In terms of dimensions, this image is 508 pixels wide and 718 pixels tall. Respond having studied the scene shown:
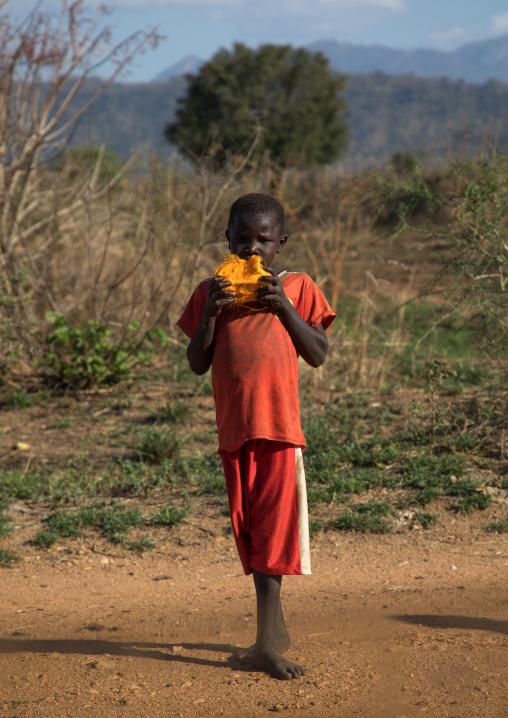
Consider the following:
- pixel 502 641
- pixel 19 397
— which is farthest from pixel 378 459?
pixel 19 397

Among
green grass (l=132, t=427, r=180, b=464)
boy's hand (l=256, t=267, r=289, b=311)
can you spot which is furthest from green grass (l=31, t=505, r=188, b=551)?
boy's hand (l=256, t=267, r=289, b=311)

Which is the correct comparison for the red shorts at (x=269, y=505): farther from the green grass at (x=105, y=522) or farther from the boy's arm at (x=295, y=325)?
the green grass at (x=105, y=522)

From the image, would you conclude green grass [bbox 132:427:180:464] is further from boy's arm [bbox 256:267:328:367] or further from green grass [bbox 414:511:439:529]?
boy's arm [bbox 256:267:328:367]

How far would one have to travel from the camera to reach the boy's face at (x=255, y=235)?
7.56ft

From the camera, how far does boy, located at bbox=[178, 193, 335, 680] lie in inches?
90.9

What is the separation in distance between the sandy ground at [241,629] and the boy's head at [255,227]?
1.42 meters

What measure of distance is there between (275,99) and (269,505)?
24.2m

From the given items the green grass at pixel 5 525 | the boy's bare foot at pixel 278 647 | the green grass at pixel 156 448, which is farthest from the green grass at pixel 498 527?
the green grass at pixel 5 525

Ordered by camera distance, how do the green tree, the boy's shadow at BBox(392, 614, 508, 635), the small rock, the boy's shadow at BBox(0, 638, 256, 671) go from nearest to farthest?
1. the boy's shadow at BBox(0, 638, 256, 671)
2. the boy's shadow at BBox(392, 614, 508, 635)
3. the small rock
4. the green tree

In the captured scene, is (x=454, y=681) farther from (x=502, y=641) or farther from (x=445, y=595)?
(x=445, y=595)

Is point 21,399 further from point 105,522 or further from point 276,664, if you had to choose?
point 276,664

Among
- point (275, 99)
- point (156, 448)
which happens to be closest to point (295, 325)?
point (156, 448)

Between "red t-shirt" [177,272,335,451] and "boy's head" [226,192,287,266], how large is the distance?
12 cm

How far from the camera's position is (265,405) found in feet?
7.61
